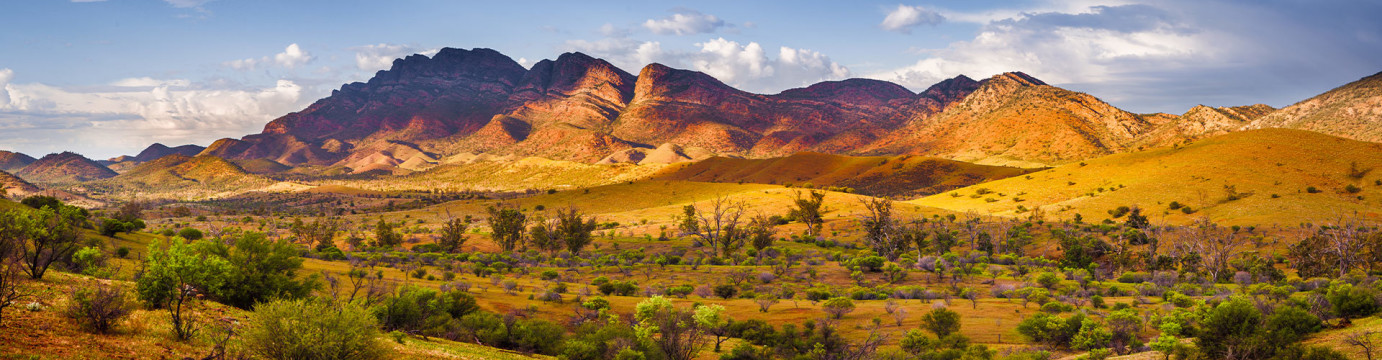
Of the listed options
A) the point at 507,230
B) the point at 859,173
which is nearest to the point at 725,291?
the point at 507,230

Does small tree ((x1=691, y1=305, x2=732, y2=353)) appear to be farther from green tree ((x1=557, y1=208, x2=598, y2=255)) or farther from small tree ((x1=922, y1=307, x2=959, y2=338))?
green tree ((x1=557, y1=208, x2=598, y2=255))

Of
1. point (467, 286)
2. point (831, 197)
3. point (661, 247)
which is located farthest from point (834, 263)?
point (831, 197)

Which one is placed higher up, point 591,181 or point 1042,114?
point 1042,114

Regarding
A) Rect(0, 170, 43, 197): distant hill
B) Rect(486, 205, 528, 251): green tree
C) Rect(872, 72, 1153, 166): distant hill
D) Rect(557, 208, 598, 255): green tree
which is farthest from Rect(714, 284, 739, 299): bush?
Rect(0, 170, 43, 197): distant hill

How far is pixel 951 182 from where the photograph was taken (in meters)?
134

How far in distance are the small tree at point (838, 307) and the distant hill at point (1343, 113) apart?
128870 millimetres

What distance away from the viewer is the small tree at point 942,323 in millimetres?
26312

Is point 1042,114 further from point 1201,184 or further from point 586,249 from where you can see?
point 586,249

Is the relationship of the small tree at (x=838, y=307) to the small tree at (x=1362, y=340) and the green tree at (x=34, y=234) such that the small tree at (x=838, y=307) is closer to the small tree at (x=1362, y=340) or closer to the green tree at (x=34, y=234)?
the small tree at (x=1362, y=340)

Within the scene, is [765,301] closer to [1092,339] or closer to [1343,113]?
[1092,339]

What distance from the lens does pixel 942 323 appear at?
26609 mm

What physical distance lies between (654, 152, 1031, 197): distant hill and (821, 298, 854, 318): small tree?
97.2m

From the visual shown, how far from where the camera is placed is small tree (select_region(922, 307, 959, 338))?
86.3ft

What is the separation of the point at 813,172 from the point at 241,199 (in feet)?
464
